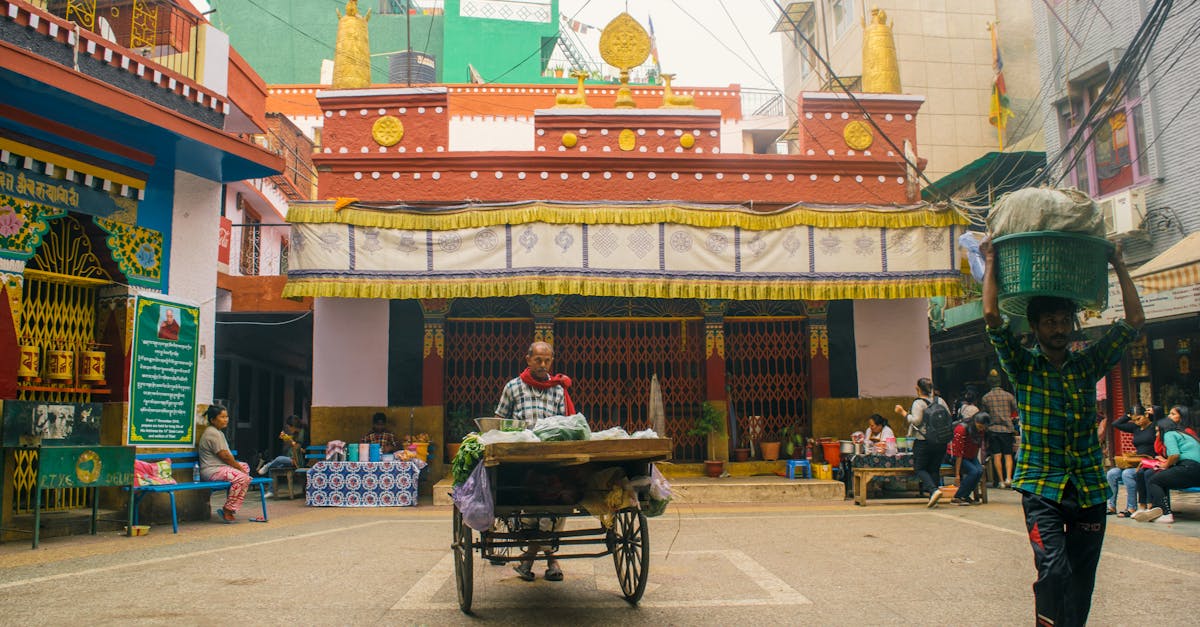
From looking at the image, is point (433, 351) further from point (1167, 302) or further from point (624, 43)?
point (1167, 302)

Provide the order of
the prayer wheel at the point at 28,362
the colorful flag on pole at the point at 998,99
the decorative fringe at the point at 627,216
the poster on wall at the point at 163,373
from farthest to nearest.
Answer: the colorful flag on pole at the point at 998,99 < the decorative fringe at the point at 627,216 < the poster on wall at the point at 163,373 < the prayer wheel at the point at 28,362

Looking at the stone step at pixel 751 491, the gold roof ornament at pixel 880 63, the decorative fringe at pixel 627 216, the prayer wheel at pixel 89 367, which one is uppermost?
the gold roof ornament at pixel 880 63

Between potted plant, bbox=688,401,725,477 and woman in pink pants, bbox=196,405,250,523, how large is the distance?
7178 millimetres

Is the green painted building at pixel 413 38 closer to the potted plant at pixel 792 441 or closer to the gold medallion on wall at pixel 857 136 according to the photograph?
the gold medallion on wall at pixel 857 136

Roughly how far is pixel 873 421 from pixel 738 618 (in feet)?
30.9

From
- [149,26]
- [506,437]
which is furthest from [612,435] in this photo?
[149,26]

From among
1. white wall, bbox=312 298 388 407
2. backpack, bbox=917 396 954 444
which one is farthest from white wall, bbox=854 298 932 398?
white wall, bbox=312 298 388 407

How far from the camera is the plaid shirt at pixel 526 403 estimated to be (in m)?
6.64

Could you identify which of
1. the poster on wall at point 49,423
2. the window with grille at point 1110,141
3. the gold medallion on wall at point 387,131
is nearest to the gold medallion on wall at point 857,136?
the window with grille at point 1110,141

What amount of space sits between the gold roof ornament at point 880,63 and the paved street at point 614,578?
899cm

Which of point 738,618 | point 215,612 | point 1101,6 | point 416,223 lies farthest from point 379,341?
point 1101,6

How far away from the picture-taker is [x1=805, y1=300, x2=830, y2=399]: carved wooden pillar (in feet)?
50.6

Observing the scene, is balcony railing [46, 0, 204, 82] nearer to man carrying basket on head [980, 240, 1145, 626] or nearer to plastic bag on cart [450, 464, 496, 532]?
plastic bag on cart [450, 464, 496, 532]

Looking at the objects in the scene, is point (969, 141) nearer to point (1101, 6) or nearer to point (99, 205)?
point (1101, 6)
